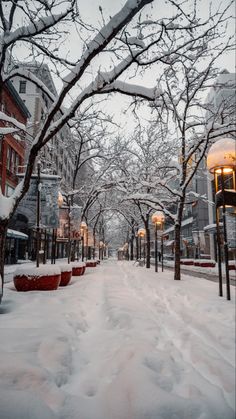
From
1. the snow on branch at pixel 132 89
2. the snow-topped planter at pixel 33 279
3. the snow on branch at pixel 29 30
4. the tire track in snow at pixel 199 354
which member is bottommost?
the tire track in snow at pixel 199 354

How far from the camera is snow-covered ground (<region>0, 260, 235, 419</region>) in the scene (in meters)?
2.17

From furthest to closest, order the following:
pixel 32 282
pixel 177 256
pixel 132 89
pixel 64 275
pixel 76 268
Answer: pixel 76 268, pixel 177 256, pixel 64 275, pixel 32 282, pixel 132 89

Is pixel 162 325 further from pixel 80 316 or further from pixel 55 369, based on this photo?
pixel 55 369

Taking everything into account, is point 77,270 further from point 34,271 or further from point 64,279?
point 34,271

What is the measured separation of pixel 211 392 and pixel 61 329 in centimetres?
224

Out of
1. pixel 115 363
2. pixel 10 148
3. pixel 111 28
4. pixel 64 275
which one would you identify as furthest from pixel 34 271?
pixel 10 148

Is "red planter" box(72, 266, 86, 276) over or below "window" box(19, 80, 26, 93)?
below

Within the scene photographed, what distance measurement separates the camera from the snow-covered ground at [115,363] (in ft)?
7.11

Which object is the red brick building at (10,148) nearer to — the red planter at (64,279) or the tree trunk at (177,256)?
the red planter at (64,279)

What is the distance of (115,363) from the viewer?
10.1ft

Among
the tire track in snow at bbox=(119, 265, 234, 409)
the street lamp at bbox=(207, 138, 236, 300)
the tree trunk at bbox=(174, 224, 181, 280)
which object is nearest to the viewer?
the tire track in snow at bbox=(119, 265, 234, 409)

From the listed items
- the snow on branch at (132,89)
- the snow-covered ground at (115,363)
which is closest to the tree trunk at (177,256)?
the snow-covered ground at (115,363)

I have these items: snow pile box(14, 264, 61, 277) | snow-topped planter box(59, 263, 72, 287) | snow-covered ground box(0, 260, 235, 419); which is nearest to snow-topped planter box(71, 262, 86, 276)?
snow-topped planter box(59, 263, 72, 287)

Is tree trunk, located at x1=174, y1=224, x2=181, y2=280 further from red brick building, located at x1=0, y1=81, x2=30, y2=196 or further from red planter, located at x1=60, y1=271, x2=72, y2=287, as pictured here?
red brick building, located at x1=0, y1=81, x2=30, y2=196
